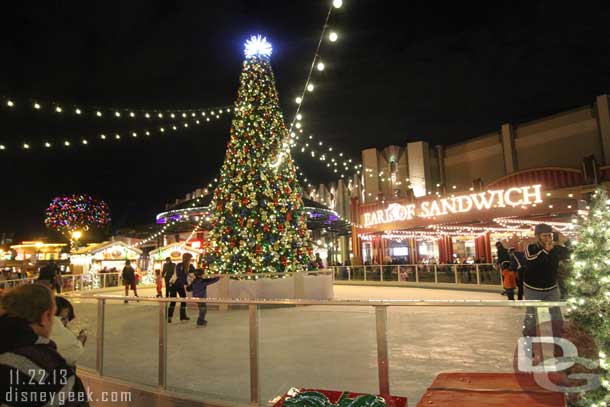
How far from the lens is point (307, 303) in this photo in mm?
3059

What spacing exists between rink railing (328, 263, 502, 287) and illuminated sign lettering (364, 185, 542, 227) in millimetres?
2974

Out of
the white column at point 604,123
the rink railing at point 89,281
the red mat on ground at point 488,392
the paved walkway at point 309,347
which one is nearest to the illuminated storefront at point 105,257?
the rink railing at point 89,281

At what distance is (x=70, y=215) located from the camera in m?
51.4

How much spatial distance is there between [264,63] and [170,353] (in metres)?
9.89

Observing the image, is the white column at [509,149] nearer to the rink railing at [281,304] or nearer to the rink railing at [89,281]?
the rink railing at [89,281]

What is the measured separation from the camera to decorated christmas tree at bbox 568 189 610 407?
228 centimetres

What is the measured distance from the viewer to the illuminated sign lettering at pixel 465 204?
15281 millimetres

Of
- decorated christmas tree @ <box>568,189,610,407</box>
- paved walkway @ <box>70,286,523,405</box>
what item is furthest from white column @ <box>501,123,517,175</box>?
decorated christmas tree @ <box>568,189,610,407</box>

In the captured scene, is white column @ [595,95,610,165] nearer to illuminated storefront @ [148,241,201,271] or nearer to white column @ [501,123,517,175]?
white column @ [501,123,517,175]

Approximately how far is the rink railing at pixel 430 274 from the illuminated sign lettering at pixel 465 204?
2974 millimetres

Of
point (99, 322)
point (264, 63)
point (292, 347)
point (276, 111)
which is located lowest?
point (292, 347)

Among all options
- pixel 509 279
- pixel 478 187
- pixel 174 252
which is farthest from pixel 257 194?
pixel 478 187

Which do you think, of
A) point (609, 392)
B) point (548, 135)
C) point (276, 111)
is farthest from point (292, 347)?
point (548, 135)

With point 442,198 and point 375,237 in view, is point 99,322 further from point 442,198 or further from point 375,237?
point 375,237
